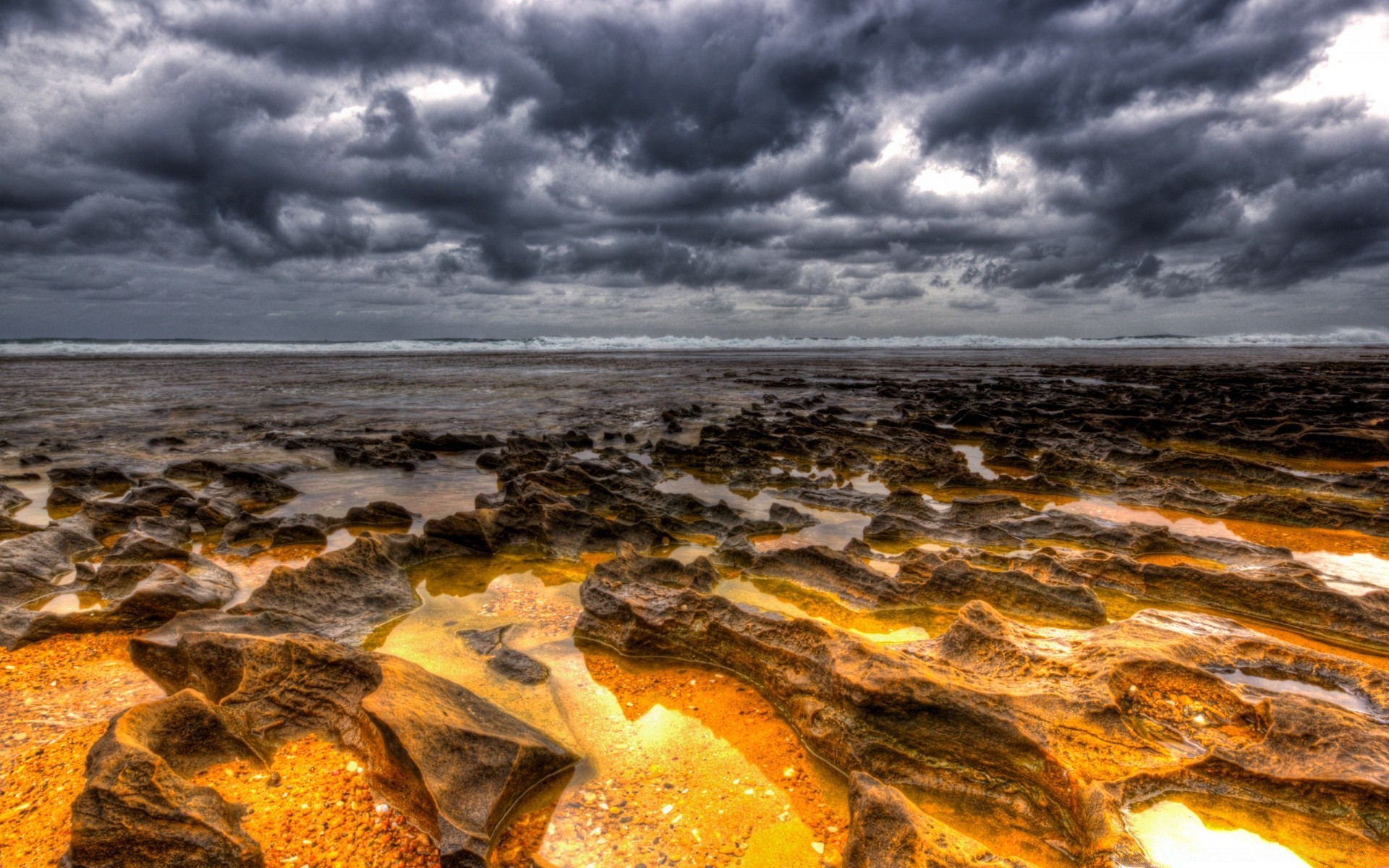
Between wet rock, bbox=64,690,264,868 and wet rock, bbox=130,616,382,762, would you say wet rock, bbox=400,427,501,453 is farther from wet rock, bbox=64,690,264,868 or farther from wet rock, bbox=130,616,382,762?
wet rock, bbox=64,690,264,868

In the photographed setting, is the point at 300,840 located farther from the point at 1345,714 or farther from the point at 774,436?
the point at 774,436

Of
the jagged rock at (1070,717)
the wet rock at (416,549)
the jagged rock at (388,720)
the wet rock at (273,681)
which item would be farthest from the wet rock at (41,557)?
the jagged rock at (1070,717)

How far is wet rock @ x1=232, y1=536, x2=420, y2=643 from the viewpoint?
3.98m

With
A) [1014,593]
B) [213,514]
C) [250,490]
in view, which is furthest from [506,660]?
[250,490]

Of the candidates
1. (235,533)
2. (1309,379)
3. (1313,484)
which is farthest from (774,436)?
(1309,379)

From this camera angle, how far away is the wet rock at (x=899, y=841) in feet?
6.37

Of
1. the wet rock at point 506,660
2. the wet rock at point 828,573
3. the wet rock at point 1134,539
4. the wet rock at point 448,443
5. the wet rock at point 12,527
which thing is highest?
the wet rock at point 1134,539

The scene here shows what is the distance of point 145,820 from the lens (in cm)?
195

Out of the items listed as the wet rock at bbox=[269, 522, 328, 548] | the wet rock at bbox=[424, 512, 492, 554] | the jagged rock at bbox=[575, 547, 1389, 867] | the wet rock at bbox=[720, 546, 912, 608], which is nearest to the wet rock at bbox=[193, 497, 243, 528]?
the wet rock at bbox=[269, 522, 328, 548]

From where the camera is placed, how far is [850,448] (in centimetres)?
1033

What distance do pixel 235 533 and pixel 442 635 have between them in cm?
312

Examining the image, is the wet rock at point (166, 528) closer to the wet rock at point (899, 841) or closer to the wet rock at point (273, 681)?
the wet rock at point (273, 681)

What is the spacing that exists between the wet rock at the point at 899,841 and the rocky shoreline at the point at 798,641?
13 mm

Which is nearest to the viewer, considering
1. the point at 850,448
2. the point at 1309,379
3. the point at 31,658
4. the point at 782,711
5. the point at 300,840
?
the point at 300,840
